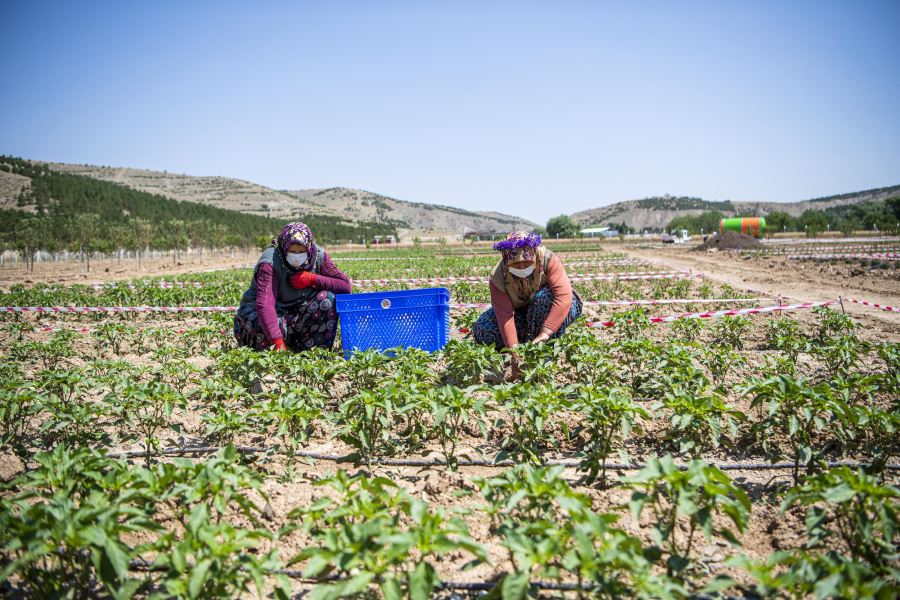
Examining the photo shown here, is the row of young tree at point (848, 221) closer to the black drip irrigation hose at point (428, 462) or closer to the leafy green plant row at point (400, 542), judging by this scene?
the black drip irrigation hose at point (428, 462)

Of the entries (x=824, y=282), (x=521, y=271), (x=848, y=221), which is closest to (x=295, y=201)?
(x=848, y=221)

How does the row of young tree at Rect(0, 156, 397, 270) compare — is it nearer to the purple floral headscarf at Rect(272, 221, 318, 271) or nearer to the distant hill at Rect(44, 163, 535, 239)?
the distant hill at Rect(44, 163, 535, 239)

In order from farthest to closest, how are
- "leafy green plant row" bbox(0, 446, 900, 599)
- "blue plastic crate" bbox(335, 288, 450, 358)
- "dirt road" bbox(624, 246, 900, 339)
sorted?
1. "dirt road" bbox(624, 246, 900, 339)
2. "blue plastic crate" bbox(335, 288, 450, 358)
3. "leafy green plant row" bbox(0, 446, 900, 599)

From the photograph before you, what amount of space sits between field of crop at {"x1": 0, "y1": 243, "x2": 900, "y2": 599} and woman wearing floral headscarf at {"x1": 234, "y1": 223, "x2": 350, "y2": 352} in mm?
687

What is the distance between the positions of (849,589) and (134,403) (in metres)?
3.68

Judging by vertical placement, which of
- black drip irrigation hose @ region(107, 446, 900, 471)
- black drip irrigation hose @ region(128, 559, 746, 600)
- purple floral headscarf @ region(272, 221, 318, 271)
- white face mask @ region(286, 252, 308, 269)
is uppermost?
purple floral headscarf @ region(272, 221, 318, 271)

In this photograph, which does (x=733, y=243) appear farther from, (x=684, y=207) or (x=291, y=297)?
(x=684, y=207)

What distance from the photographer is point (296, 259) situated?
4988 mm

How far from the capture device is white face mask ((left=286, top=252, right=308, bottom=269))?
16.3 feet

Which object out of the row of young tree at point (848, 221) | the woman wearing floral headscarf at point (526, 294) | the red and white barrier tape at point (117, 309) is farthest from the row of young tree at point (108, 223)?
the row of young tree at point (848, 221)

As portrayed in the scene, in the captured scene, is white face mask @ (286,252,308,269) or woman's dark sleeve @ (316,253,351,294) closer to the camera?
white face mask @ (286,252,308,269)

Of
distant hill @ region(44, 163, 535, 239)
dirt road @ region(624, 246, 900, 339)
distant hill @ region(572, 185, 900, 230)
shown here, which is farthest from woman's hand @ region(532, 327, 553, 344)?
distant hill @ region(572, 185, 900, 230)

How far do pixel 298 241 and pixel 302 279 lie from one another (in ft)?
1.37

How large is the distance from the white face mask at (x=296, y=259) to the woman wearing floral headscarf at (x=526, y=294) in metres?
1.95
